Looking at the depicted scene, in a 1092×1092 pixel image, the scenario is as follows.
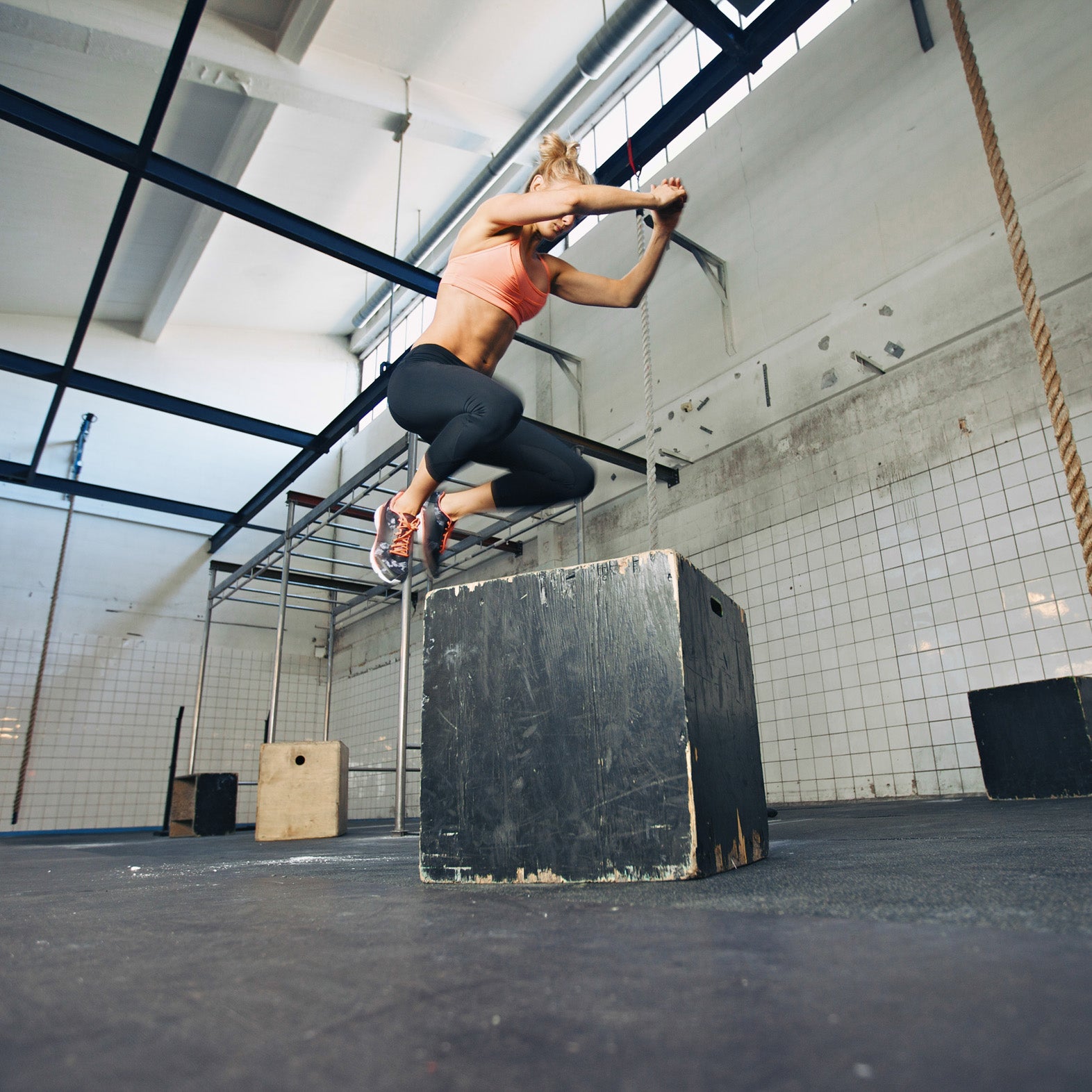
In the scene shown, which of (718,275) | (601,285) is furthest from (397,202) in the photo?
(601,285)

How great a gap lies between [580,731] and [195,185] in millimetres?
3729

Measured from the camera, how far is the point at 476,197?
6195 millimetres

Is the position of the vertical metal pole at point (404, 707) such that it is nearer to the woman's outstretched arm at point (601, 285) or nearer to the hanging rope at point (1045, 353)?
the woman's outstretched arm at point (601, 285)

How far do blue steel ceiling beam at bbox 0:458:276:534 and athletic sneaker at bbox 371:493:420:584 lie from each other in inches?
181

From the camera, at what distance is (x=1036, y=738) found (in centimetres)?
270

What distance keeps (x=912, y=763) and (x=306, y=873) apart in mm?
3082

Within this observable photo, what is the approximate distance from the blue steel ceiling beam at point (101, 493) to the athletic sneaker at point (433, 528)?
4684 mm

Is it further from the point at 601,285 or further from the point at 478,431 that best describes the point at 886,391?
the point at 478,431

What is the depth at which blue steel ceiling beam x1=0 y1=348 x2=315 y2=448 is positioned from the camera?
14.5ft

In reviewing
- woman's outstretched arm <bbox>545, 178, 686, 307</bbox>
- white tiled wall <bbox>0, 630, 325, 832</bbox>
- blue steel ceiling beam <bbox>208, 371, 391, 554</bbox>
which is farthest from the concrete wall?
white tiled wall <bbox>0, 630, 325, 832</bbox>

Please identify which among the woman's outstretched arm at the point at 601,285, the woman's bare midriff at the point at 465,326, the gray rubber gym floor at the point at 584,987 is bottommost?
the gray rubber gym floor at the point at 584,987

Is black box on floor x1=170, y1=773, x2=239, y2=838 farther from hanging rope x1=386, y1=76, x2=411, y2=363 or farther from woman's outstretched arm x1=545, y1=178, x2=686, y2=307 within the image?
hanging rope x1=386, y1=76, x2=411, y2=363

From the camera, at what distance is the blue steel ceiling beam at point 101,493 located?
5574 millimetres

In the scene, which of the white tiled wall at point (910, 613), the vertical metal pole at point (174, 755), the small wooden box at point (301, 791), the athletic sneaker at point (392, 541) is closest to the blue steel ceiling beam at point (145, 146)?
the athletic sneaker at point (392, 541)
